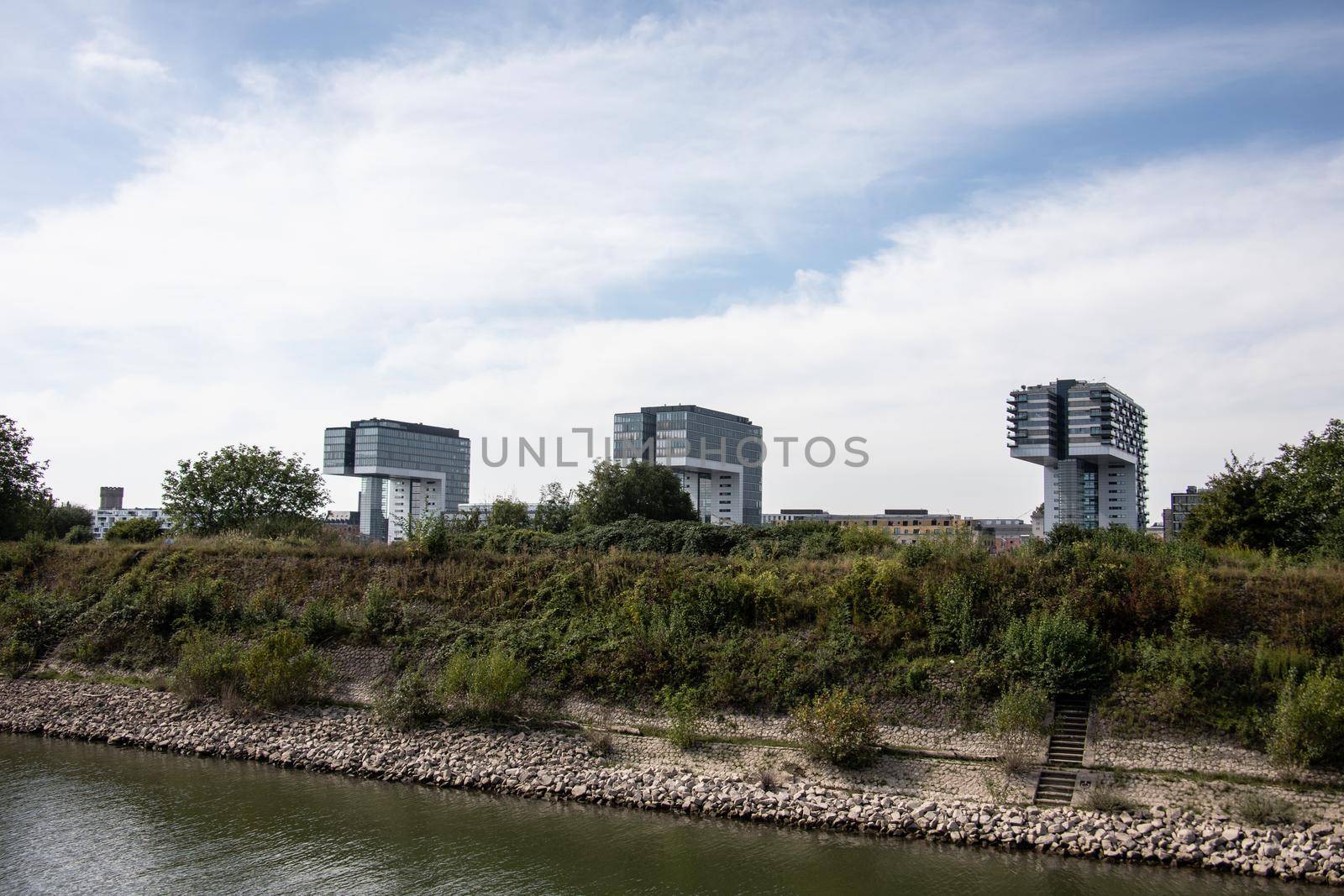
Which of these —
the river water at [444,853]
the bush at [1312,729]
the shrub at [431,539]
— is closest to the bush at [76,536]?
the shrub at [431,539]

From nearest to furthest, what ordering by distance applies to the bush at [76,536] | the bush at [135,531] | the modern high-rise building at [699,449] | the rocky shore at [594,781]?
the rocky shore at [594,781] → the bush at [135,531] → the bush at [76,536] → the modern high-rise building at [699,449]

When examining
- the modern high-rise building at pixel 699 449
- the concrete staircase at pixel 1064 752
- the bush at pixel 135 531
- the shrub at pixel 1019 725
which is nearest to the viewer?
the concrete staircase at pixel 1064 752

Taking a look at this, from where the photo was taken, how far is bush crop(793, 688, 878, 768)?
811 inches

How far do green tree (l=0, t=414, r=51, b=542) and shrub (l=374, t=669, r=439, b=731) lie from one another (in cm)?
3504

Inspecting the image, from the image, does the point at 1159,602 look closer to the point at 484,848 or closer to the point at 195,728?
the point at 484,848

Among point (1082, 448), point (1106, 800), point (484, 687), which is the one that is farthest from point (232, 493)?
point (1082, 448)

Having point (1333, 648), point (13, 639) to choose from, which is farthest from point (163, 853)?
→ point (1333, 648)

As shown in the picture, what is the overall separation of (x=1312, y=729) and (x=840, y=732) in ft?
29.3

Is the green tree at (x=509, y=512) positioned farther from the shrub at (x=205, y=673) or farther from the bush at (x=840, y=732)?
the bush at (x=840, y=732)

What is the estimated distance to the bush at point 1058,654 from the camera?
856 inches

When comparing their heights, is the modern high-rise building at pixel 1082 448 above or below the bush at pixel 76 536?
above

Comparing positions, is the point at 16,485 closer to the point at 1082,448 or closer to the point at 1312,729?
the point at 1312,729

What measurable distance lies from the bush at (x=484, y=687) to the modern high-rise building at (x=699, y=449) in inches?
4483

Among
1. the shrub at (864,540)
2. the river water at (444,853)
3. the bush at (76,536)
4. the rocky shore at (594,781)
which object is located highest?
the shrub at (864,540)
